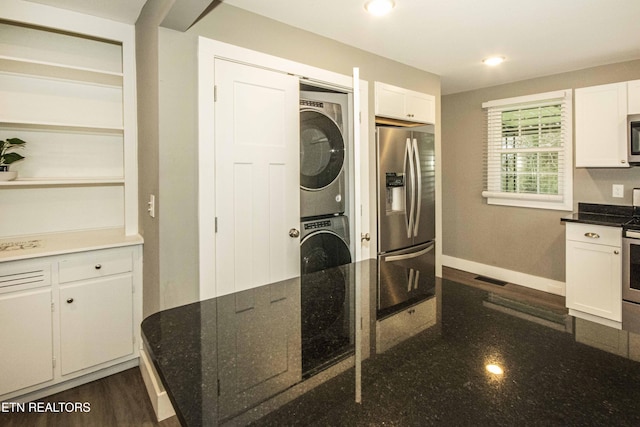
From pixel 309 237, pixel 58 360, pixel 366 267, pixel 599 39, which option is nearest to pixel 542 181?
pixel 599 39

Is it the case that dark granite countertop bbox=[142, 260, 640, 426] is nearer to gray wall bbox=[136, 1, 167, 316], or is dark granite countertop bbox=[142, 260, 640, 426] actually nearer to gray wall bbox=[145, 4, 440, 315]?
gray wall bbox=[145, 4, 440, 315]

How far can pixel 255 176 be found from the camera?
2248 millimetres

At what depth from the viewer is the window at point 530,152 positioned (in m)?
3.74

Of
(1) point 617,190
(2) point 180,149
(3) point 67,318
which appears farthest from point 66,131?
(1) point 617,190

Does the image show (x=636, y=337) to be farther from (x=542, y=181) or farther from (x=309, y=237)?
(x=542, y=181)

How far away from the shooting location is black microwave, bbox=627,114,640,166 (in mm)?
2914

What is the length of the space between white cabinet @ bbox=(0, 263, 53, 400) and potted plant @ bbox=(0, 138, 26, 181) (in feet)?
1.94

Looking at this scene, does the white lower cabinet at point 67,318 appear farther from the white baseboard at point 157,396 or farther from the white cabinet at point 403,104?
the white cabinet at point 403,104

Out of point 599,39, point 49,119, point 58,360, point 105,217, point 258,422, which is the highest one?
point 599,39

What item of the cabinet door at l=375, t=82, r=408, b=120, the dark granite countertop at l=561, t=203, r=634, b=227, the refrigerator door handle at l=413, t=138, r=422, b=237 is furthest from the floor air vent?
the cabinet door at l=375, t=82, r=408, b=120

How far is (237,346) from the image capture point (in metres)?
0.84

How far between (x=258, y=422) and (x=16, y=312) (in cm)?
219

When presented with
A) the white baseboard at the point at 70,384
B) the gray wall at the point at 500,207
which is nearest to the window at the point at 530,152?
the gray wall at the point at 500,207

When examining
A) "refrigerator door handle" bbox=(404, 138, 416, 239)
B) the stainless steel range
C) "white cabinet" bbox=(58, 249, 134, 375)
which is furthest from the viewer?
"refrigerator door handle" bbox=(404, 138, 416, 239)
